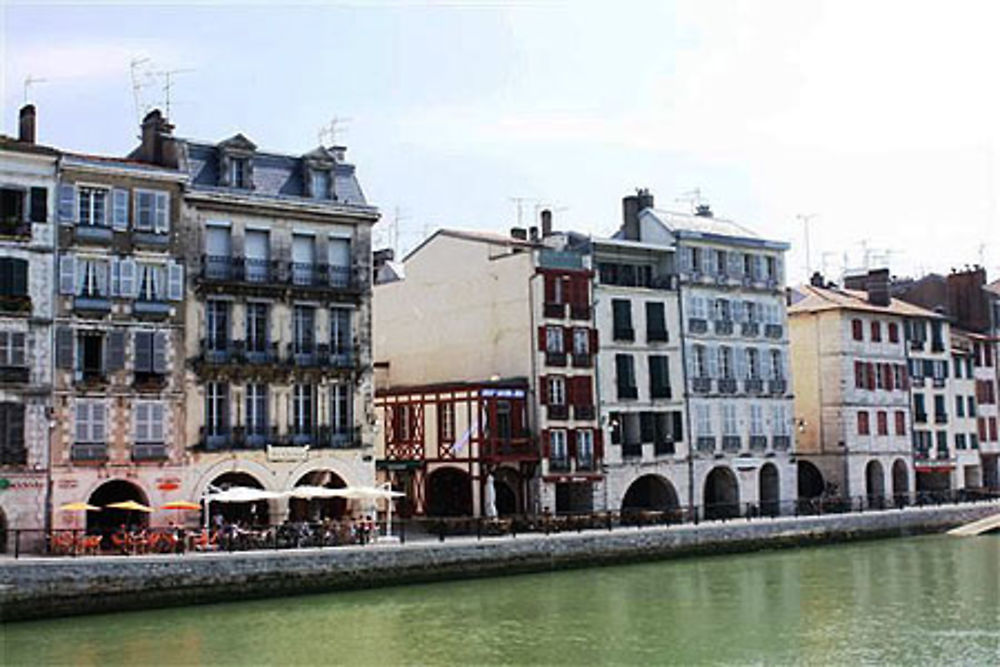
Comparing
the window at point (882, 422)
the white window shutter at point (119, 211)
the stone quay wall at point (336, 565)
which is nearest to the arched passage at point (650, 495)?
the stone quay wall at point (336, 565)

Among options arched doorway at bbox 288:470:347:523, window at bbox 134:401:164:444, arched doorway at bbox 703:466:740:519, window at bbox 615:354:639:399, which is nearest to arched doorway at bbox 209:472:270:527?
arched doorway at bbox 288:470:347:523

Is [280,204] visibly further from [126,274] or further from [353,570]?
[353,570]

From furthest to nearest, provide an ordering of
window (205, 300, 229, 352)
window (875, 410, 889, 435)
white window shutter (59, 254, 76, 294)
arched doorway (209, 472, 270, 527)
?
window (875, 410, 889, 435), arched doorway (209, 472, 270, 527), window (205, 300, 229, 352), white window shutter (59, 254, 76, 294)

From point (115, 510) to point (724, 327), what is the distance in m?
29.7

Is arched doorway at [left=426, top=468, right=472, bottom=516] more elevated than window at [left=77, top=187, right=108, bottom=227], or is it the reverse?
window at [left=77, top=187, right=108, bottom=227]

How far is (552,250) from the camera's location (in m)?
52.9

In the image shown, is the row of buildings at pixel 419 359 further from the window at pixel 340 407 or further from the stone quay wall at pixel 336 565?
the stone quay wall at pixel 336 565

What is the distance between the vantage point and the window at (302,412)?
45344 millimetres

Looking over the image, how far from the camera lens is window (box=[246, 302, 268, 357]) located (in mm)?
44594

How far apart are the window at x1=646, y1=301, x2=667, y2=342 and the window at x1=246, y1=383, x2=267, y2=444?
62.1 feet

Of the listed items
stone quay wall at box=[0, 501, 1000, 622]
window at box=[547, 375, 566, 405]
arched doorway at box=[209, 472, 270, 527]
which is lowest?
stone quay wall at box=[0, 501, 1000, 622]

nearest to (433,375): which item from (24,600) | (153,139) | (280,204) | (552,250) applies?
(552,250)

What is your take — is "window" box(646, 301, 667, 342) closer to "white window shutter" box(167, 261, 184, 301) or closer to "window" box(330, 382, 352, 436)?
"window" box(330, 382, 352, 436)

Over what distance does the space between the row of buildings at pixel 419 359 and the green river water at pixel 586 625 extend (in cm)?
880
